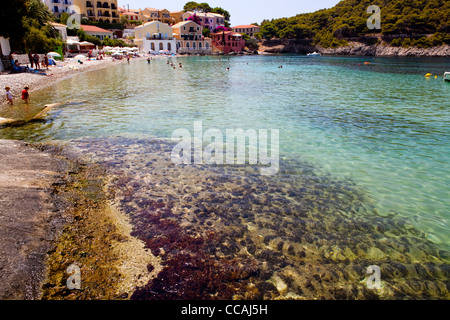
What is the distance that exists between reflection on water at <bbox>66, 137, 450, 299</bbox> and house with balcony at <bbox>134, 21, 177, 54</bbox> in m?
103

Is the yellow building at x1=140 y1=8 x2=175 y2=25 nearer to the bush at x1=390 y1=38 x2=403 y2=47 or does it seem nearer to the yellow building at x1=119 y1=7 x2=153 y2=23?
the yellow building at x1=119 y1=7 x2=153 y2=23

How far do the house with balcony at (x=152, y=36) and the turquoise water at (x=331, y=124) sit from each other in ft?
265

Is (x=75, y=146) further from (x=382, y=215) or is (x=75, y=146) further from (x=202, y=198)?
(x=382, y=215)

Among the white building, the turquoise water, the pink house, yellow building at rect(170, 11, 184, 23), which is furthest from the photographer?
yellow building at rect(170, 11, 184, 23)

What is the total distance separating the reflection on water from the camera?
16.1 ft

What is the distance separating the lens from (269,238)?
6.15 metres

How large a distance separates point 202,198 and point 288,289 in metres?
3.64

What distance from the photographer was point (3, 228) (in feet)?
17.8

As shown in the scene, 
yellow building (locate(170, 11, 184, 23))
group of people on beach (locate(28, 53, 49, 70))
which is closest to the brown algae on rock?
group of people on beach (locate(28, 53, 49, 70))

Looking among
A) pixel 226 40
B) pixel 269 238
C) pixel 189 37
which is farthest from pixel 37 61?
pixel 226 40

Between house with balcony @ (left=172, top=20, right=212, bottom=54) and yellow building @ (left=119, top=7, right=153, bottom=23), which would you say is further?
yellow building @ (left=119, top=7, right=153, bottom=23)

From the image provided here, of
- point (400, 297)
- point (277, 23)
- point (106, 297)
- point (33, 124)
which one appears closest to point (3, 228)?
point (106, 297)

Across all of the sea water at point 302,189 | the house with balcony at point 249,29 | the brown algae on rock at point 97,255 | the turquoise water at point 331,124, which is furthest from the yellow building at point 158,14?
the brown algae on rock at point 97,255
